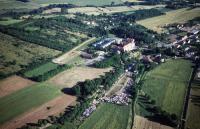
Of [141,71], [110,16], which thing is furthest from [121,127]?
[110,16]

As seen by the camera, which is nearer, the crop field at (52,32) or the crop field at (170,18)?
the crop field at (52,32)

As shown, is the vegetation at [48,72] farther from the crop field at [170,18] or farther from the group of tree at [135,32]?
the crop field at [170,18]

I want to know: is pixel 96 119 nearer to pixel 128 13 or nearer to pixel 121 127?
pixel 121 127

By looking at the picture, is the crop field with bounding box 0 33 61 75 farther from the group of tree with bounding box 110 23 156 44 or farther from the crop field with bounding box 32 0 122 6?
the crop field with bounding box 32 0 122 6

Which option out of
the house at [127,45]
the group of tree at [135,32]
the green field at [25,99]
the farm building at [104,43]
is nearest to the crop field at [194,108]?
the house at [127,45]

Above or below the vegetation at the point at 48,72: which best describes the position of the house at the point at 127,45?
above

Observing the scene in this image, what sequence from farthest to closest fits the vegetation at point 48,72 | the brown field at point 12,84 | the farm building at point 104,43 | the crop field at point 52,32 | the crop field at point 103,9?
the crop field at point 103,9, the crop field at point 52,32, the farm building at point 104,43, the vegetation at point 48,72, the brown field at point 12,84
